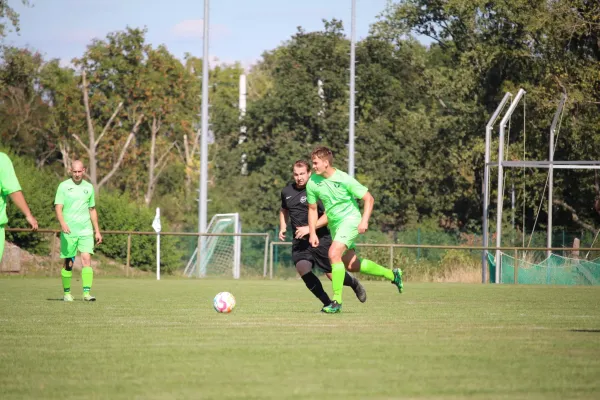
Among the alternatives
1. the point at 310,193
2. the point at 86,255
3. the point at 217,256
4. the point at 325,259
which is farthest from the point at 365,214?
the point at 217,256

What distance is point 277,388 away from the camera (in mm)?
6359

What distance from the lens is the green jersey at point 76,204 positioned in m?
16.2

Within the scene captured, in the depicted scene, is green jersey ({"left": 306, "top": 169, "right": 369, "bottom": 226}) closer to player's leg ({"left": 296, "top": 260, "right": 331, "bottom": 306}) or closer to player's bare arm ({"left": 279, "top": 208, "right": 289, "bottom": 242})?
player's leg ({"left": 296, "top": 260, "right": 331, "bottom": 306})

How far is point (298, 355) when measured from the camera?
26.6ft

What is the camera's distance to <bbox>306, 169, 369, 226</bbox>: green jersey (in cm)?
1291

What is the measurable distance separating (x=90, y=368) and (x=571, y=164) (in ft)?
90.9

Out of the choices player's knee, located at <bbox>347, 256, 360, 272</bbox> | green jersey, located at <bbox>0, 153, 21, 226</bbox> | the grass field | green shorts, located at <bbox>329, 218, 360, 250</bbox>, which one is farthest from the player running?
Result: green jersey, located at <bbox>0, 153, 21, 226</bbox>

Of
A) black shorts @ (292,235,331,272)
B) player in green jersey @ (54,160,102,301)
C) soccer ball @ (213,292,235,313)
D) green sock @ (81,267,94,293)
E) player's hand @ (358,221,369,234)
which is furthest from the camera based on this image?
green sock @ (81,267,94,293)

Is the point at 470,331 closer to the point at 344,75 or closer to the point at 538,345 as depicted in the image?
the point at 538,345

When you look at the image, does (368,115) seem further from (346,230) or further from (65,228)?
(346,230)

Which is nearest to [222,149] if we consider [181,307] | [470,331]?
[181,307]

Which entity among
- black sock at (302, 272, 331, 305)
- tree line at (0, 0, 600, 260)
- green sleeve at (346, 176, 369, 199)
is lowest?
black sock at (302, 272, 331, 305)

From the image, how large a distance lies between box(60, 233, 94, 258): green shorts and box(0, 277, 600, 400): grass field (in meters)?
2.47

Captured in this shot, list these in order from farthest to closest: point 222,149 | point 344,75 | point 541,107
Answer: point 222,149 < point 344,75 < point 541,107
